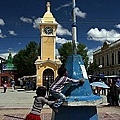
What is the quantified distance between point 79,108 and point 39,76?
32.6 m

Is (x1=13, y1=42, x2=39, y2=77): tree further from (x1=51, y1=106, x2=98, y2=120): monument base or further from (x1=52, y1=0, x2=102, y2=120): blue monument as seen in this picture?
(x1=51, y1=106, x2=98, y2=120): monument base

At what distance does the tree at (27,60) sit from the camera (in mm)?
57062

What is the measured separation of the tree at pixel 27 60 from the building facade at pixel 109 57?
13863 millimetres

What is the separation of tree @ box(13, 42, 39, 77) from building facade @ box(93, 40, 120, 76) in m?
13.9

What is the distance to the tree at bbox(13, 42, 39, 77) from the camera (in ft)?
187

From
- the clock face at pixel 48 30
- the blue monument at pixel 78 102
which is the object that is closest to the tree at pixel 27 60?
the clock face at pixel 48 30

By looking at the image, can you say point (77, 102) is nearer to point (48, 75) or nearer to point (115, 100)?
point (115, 100)

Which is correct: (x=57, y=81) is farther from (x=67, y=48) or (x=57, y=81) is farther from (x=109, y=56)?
(x=109, y=56)

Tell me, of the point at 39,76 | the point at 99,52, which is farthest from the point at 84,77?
the point at 99,52

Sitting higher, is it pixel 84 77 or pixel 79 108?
pixel 84 77

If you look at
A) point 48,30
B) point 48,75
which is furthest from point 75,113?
point 48,30

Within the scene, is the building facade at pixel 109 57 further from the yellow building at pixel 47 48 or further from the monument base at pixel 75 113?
the monument base at pixel 75 113

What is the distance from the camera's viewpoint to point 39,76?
38.5 meters

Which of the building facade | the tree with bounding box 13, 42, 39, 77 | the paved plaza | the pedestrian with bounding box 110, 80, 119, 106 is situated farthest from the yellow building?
the pedestrian with bounding box 110, 80, 119, 106
